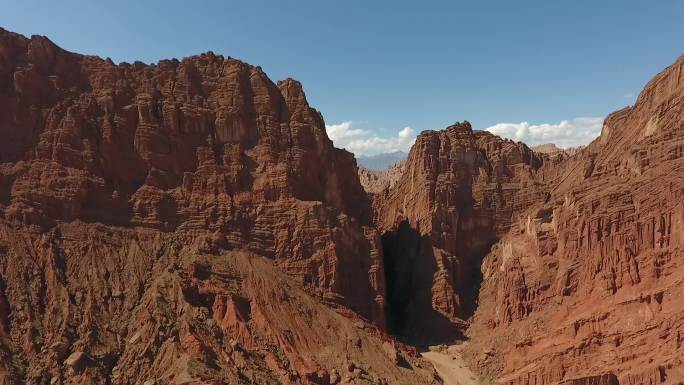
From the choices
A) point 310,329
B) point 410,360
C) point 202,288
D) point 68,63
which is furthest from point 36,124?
point 410,360

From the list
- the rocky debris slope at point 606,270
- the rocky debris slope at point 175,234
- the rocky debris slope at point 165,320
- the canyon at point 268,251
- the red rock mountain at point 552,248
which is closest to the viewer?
the rocky debris slope at point 165,320

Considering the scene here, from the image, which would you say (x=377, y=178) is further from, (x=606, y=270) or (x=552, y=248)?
(x=606, y=270)

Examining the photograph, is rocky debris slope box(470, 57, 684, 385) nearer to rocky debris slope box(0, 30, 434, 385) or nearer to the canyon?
the canyon

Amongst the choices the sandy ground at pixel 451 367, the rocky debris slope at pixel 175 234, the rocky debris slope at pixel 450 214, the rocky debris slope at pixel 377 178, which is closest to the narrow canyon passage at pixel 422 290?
the rocky debris slope at pixel 450 214

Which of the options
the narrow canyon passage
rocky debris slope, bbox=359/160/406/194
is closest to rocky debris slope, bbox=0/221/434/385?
the narrow canyon passage

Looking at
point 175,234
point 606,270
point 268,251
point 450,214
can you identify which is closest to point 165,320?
point 175,234

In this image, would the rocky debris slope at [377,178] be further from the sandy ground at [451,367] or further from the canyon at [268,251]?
the sandy ground at [451,367]
